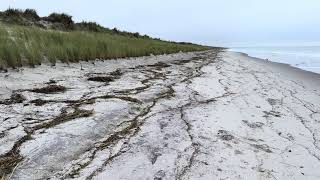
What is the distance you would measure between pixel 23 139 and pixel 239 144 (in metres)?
2.23

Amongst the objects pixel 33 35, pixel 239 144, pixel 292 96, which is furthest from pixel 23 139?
pixel 33 35

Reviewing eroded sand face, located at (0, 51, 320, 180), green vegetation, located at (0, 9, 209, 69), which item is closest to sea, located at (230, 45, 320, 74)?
green vegetation, located at (0, 9, 209, 69)

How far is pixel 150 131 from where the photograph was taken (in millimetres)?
4930

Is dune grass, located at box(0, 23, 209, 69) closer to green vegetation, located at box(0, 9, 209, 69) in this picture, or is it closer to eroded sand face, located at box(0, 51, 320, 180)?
green vegetation, located at box(0, 9, 209, 69)

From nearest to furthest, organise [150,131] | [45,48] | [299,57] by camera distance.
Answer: [150,131]
[45,48]
[299,57]

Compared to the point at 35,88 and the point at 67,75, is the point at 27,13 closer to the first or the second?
the point at 67,75

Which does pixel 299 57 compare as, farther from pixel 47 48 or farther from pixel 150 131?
pixel 150 131

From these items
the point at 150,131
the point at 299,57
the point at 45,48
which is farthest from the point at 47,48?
the point at 299,57

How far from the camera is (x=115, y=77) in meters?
9.00

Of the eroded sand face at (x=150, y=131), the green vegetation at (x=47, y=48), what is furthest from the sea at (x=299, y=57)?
the eroded sand face at (x=150, y=131)

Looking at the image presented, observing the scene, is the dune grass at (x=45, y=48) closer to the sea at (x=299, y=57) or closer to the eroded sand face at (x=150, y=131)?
the eroded sand face at (x=150, y=131)

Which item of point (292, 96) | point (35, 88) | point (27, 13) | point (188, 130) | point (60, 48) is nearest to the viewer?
point (188, 130)

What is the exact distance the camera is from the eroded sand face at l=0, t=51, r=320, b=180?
3881mm

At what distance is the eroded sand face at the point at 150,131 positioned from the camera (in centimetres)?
388
